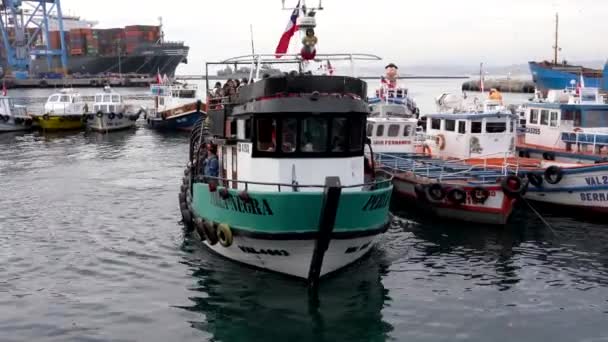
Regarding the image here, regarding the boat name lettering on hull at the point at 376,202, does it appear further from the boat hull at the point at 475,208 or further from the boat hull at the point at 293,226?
the boat hull at the point at 475,208

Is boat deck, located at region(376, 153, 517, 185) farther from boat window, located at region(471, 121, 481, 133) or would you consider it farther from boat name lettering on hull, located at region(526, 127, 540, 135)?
boat name lettering on hull, located at region(526, 127, 540, 135)

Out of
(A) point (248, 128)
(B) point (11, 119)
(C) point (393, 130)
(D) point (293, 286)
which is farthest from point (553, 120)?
(B) point (11, 119)

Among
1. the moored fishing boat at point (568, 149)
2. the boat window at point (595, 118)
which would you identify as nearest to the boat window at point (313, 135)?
the moored fishing boat at point (568, 149)

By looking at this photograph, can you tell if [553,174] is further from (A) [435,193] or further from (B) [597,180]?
(A) [435,193]

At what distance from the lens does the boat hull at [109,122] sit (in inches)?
2318

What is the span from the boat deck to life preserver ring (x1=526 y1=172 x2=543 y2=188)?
68 centimetres

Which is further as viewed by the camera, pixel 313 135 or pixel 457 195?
pixel 457 195

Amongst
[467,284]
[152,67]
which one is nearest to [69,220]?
[467,284]

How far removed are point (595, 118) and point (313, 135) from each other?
61.1ft

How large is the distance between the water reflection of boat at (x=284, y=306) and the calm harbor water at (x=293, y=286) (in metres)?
0.05

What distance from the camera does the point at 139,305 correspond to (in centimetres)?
1531

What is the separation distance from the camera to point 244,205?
1568 cm

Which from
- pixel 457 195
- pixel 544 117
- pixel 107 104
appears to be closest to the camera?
pixel 457 195

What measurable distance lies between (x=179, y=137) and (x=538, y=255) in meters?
42.1
